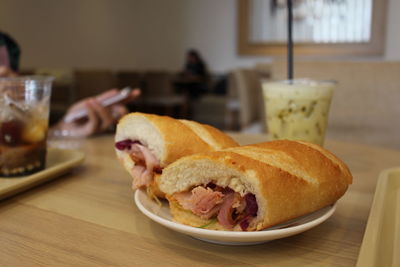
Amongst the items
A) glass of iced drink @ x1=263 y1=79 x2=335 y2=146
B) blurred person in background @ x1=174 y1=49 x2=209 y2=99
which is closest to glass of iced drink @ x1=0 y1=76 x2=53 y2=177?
glass of iced drink @ x1=263 y1=79 x2=335 y2=146

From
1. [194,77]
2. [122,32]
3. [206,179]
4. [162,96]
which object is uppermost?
[122,32]

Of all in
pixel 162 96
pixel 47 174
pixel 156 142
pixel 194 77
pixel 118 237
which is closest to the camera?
pixel 118 237

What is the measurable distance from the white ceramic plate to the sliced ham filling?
0.04 m

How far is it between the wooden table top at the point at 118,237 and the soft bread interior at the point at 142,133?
13 cm

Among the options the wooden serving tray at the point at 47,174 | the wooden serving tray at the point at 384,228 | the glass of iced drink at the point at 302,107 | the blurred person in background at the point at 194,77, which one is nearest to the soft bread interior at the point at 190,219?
the wooden serving tray at the point at 384,228

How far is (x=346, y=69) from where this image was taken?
2.35 metres

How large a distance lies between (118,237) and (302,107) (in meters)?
0.72

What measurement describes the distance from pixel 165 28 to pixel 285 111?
823cm

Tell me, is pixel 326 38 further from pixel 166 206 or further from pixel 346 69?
pixel 166 206

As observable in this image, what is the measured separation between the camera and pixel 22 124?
0.91 m

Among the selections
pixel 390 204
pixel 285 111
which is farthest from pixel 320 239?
pixel 285 111

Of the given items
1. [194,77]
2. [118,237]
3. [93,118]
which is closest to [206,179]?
[118,237]

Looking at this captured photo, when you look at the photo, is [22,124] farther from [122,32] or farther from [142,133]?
[122,32]

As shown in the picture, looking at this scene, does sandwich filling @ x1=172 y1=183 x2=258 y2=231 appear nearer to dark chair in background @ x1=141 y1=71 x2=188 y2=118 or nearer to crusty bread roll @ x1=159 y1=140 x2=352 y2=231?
crusty bread roll @ x1=159 y1=140 x2=352 y2=231
